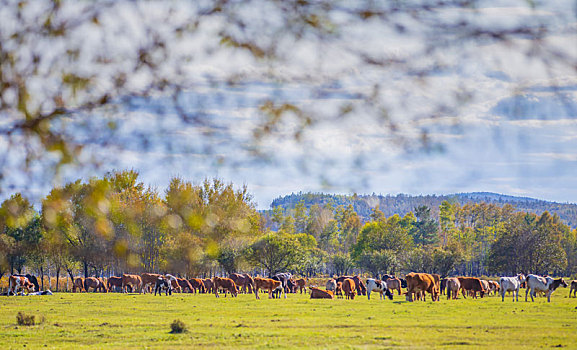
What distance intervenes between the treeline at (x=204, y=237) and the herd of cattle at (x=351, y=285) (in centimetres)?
436

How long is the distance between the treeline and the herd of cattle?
4363mm

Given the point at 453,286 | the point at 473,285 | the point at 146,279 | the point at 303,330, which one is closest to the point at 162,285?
the point at 146,279

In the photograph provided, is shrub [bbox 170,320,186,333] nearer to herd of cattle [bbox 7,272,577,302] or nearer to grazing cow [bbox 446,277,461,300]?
herd of cattle [bbox 7,272,577,302]

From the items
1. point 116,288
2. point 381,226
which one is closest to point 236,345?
point 116,288

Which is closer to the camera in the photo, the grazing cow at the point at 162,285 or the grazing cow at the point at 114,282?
the grazing cow at the point at 162,285

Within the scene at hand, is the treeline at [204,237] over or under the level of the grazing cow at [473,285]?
over

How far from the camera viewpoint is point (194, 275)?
84.5 meters

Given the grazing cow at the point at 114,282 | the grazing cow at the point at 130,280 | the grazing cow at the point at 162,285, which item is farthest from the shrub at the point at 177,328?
the grazing cow at the point at 114,282

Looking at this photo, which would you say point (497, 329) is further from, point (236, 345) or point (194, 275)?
point (194, 275)

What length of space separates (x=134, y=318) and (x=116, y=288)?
1798 inches

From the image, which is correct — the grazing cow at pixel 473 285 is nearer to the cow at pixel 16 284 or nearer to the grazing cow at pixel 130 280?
the grazing cow at pixel 130 280

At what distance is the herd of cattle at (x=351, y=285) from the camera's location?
39938mm

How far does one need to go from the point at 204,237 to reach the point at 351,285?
15.0 m

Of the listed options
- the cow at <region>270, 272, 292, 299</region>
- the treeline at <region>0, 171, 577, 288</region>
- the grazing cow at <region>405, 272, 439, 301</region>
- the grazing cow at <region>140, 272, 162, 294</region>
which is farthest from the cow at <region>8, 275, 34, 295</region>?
the grazing cow at <region>405, 272, 439, 301</region>
